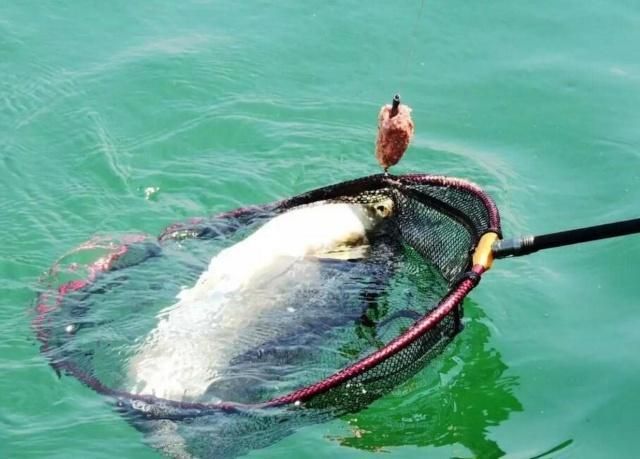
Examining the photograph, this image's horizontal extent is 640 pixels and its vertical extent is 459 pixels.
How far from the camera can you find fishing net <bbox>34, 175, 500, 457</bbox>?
173 inches

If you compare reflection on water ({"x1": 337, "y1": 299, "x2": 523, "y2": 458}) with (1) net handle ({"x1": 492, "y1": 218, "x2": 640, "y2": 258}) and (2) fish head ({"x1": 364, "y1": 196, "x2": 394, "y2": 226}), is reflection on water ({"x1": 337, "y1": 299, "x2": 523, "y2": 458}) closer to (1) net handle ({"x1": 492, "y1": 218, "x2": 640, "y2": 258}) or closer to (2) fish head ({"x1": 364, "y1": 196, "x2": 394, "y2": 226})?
(2) fish head ({"x1": 364, "y1": 196, "x2": 394, "y2": 226})

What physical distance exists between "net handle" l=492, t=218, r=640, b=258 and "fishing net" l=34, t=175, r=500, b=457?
0.15 m

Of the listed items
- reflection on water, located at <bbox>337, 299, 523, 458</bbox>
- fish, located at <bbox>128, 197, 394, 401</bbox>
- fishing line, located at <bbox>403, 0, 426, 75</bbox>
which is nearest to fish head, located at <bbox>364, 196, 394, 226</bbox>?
fish, located at <bbox>128, 197, 394, 401</bbox>

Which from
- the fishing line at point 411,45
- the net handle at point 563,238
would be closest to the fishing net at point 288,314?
the net handle at point 563,238

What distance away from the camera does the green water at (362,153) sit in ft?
16.3

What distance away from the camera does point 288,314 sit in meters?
5.00

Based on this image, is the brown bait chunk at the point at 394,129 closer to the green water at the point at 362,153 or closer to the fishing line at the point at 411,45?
the green water at the point at 362,153

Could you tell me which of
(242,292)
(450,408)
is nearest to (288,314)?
(242,292)

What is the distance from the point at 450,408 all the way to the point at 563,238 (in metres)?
1.22

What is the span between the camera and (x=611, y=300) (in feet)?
19.6

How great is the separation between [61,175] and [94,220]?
23.2 inches

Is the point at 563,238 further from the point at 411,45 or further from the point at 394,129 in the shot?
the point at 411,45

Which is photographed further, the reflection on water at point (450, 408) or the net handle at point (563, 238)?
the reflection on water at point (450, 408)

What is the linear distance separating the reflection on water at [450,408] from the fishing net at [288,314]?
287 millimetres
